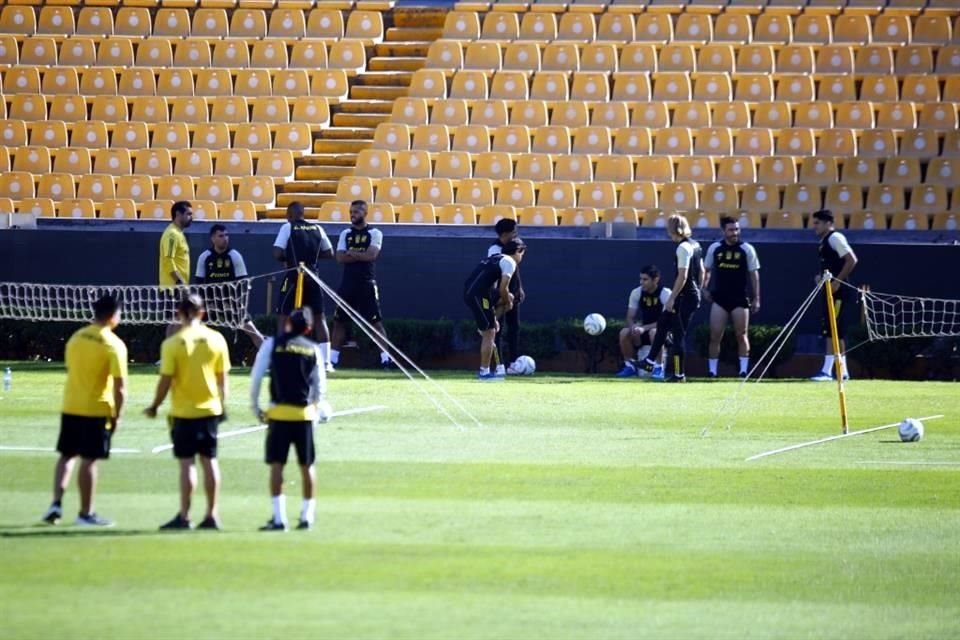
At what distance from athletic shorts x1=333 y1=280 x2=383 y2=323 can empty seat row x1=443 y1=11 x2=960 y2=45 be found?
9919mm

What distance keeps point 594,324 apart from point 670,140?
216 inches

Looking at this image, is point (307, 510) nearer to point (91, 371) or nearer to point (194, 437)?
point (194, 437)

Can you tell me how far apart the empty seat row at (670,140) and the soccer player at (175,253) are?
947cm

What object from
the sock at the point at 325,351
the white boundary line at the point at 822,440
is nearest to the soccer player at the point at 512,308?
the sock at the point at 325,351

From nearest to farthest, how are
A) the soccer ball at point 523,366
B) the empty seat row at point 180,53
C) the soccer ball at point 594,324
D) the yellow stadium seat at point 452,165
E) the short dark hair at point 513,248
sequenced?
the short dark hair at point 513,248, the soccer ball at point 523,366, the soccer ball at point 594,324, the yellow stadium seat at point 452,165, the empty seat row at point 180,53

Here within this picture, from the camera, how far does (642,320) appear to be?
25.8m

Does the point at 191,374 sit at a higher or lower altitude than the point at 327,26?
lower

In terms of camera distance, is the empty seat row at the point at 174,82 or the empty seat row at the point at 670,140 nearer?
the empty seat row at the point at 670,140

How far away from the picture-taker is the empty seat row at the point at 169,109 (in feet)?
107

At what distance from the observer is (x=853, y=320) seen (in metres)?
26.8

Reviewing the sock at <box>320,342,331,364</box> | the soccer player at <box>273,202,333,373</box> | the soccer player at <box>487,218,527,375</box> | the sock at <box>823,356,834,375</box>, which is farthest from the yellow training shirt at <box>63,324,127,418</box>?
the sock at <box>823,356,834,375</box>

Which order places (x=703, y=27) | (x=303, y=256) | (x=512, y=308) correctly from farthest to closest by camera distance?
(x=703, y=27) < (x=512, y=308) < (x=303, y=256)

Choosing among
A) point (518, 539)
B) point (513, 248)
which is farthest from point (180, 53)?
point (518, 539)

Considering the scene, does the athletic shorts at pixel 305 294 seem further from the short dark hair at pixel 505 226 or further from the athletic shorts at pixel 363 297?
the short dark hair at pixel 505 226
